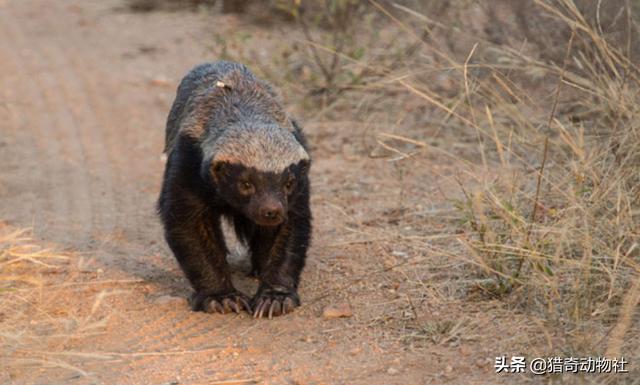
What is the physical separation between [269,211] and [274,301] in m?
0.64

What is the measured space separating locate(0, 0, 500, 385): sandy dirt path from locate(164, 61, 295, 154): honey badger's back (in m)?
0.94

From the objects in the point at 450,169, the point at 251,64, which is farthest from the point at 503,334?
the point at 251,64

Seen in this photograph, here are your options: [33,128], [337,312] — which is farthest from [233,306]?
[33,128]

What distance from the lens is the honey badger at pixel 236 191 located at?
5410 mm

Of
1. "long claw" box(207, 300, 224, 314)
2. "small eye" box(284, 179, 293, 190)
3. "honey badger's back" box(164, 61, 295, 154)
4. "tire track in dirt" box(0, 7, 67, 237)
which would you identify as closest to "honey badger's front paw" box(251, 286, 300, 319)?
"long claw" box(207, 300, 224, 314)

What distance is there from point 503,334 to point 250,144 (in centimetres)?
158

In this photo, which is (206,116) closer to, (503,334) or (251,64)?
(503,334)

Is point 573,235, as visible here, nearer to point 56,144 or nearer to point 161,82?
point 56,144

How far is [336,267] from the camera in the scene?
21.1 feet

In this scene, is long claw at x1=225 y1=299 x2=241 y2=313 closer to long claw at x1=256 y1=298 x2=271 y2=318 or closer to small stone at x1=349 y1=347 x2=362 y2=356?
long claw at x1=256 y1=298 x2=271 y2=318

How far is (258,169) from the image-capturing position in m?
5.37

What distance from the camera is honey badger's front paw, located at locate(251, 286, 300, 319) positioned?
5719mm

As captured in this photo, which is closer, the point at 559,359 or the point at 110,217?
the point at 559,359

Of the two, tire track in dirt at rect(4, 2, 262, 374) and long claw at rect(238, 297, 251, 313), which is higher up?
long claw at rect(238, 297, 251, 313)
